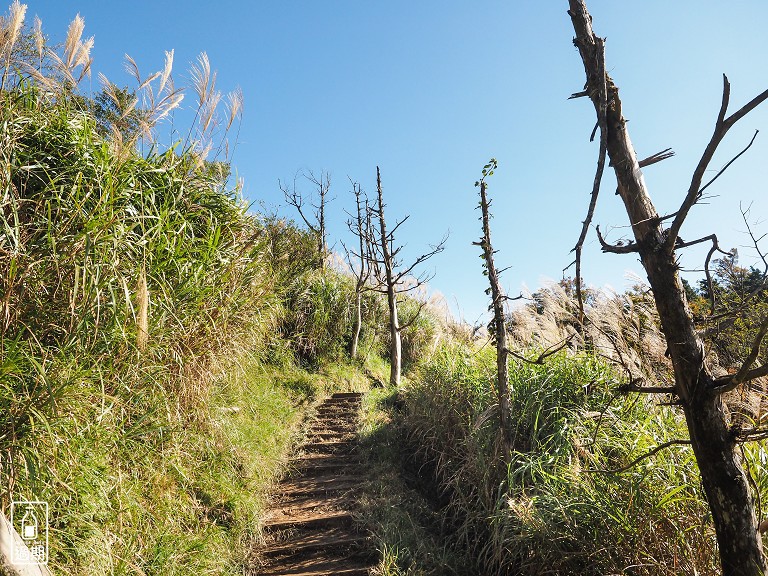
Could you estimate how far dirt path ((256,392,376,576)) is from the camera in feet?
12.1

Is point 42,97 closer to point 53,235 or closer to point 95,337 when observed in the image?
point 53,235

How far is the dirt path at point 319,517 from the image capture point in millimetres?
3688

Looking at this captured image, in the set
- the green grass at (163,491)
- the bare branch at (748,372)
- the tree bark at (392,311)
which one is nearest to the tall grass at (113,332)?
the green grass at (163,491)

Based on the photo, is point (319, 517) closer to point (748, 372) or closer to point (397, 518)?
point (397, 518)

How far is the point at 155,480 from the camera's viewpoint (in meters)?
3.08

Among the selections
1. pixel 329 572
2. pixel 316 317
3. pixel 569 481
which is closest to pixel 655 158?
pixel 569 481

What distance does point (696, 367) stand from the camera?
5.15 feet

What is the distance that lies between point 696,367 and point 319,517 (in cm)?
388

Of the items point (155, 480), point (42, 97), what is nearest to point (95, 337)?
point (155, 480)

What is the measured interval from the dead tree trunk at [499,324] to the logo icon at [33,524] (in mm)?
3207

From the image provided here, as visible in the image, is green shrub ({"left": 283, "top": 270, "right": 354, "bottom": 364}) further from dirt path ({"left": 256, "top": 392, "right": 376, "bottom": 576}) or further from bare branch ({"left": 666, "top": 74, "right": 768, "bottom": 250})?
bare branch ({"left": 666, "top": 74, "right": 768, "bottom": 250})

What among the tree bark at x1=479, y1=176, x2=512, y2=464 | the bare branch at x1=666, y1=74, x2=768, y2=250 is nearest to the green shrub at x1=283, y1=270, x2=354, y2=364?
the tree bark at x1=479, y1=176, x2=512, y2=464

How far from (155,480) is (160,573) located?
61cm

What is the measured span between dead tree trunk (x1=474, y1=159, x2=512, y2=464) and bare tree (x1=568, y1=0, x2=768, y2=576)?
2169 mm
